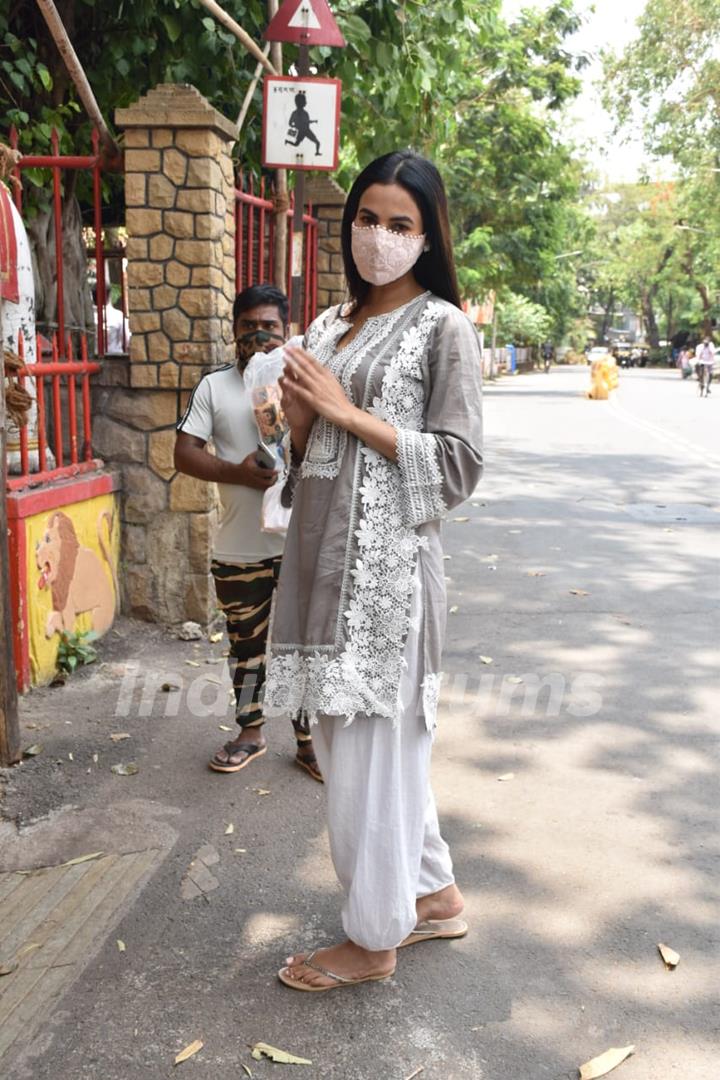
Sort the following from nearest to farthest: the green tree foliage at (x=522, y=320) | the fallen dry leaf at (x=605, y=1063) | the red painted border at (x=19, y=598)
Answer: the fallen dry leaf at (x=605, y=1063) < the red painted border at (x=19, y=598) < the green tree foliage at (x=522, y=320)

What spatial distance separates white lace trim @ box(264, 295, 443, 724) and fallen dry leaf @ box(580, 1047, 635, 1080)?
88 cm

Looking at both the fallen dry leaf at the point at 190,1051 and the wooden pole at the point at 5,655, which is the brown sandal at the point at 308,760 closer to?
the wooden pole at the point at 5,655

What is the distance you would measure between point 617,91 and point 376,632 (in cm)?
3128

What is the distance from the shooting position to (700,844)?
3.56 meters

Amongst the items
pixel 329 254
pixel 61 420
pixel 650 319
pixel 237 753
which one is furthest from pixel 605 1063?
pixel 650 319

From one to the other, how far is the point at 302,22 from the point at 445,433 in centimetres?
432

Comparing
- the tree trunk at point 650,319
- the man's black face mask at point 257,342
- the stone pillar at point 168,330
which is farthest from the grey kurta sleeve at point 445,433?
the tree trunk at point 650,319

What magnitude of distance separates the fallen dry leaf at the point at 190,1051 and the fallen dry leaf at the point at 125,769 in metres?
1.73

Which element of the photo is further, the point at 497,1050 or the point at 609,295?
the point at 609,295

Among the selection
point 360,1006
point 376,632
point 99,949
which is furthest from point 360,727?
point 99,949

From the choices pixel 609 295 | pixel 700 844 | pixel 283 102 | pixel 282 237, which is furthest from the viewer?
pixel 609 295

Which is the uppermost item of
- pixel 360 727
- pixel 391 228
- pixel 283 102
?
pixel 283 102

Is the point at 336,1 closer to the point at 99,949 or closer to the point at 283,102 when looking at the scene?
the point at 283,102

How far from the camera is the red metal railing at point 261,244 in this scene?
6500 millimetres
